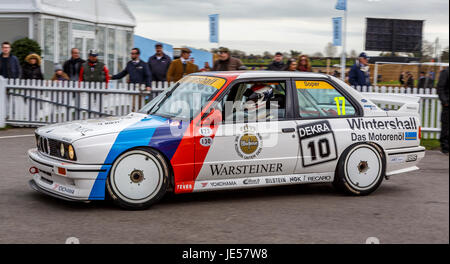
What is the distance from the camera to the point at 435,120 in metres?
14.0

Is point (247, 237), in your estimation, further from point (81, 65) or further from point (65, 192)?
point (81, 65)

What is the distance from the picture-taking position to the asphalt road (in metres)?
5.46

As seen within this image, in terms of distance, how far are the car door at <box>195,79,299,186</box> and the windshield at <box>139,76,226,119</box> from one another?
0.66 ft

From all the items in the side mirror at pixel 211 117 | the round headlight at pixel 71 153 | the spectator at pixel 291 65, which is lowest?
the round headlight at pixel 71 153

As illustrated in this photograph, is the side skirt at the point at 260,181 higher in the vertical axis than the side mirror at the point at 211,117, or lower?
lower

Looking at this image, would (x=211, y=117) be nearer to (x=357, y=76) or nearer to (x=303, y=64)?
(x=303, y=64)

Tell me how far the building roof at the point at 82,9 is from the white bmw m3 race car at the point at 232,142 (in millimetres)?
12895

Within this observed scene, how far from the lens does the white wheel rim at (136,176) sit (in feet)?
21.0

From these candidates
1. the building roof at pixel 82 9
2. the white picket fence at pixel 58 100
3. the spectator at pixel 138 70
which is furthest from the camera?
the building roof at pixel 82 9

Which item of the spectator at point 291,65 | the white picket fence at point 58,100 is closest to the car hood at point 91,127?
the spectator at point 291,65

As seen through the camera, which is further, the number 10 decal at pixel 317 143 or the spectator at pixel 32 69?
the spectator at pixel 32 69

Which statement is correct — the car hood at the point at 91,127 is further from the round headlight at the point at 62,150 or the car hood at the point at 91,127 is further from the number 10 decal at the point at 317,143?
the number 10 decal at the point at 317,143

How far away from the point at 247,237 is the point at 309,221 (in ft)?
3.01
